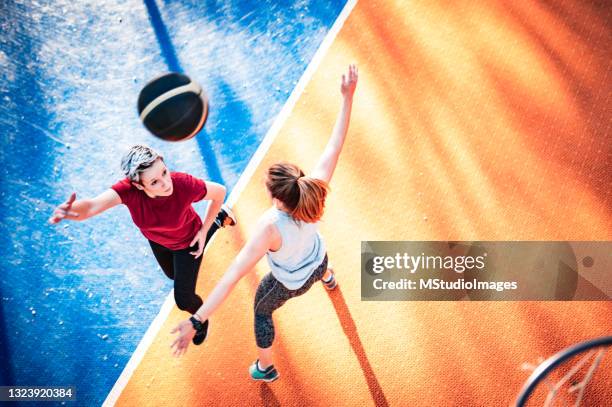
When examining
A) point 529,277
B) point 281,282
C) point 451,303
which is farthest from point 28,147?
point 529,277

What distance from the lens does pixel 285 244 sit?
3.22 metres

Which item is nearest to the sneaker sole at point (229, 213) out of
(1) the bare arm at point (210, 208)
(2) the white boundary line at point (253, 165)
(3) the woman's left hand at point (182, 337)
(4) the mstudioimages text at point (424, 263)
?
(2) the white boundary line at point (253, 165)

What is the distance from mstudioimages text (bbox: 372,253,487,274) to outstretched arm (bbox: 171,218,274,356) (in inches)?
67.5

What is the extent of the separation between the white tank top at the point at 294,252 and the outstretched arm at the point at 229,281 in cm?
10

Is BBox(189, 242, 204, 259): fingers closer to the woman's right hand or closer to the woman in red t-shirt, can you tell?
the woman in red t-shirt

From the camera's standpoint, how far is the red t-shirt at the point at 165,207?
3482 mm

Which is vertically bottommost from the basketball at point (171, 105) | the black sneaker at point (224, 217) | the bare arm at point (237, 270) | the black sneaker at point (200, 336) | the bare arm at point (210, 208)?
the black sneaker at point (200, 336)

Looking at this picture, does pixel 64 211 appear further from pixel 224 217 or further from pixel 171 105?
pixel 224 217

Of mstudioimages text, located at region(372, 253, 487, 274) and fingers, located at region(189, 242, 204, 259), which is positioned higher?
fingers, located at region(189, 242, 204, 259)

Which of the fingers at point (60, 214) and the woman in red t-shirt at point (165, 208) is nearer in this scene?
the fingers at point (60, 214)

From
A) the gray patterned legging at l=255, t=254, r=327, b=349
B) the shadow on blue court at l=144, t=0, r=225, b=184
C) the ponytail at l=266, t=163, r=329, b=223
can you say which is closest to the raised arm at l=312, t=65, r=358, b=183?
the ponytail at l=266, t=163, r=329, b=223

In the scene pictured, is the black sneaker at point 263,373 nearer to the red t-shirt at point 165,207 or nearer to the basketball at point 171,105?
the red t-shirt at point 165,207

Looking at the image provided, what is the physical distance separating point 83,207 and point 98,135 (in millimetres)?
2207

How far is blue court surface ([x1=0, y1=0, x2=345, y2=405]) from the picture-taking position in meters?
4.62
